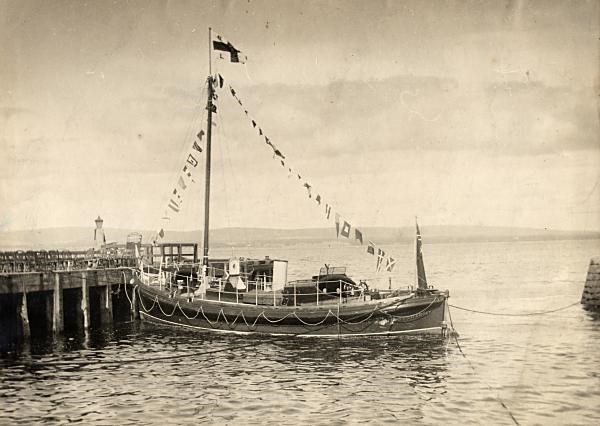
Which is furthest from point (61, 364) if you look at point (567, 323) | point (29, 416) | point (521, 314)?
point (521, 314)

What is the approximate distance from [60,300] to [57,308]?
44 cm

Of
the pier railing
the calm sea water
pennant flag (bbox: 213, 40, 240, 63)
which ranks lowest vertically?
the calm sea water

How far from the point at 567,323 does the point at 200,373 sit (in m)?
24.1

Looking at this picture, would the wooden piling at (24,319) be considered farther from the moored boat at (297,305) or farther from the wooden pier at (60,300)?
the moored boat at (297,305)

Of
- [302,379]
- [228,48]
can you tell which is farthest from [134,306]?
[302,379]

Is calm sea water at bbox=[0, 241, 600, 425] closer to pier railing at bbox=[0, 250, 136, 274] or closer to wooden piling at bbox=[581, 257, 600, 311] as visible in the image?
pier railing at bbox=[0, 250, 136, 274]

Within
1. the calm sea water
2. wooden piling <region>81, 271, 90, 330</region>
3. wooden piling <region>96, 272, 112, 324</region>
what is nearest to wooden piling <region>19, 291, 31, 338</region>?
the calm sea water

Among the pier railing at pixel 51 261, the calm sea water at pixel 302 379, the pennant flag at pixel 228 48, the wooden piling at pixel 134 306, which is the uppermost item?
the pennant flag at pixel 228 48

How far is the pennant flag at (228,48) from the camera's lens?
33062mm

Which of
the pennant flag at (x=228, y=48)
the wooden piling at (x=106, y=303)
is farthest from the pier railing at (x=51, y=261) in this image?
the pennant flag at (x=228, y=48)

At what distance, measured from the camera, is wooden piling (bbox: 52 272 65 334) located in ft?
115

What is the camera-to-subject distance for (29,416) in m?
19.9

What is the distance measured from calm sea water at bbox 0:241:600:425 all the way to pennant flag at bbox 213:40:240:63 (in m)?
13.6

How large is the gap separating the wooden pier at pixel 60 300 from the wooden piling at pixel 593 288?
94.5 ft
